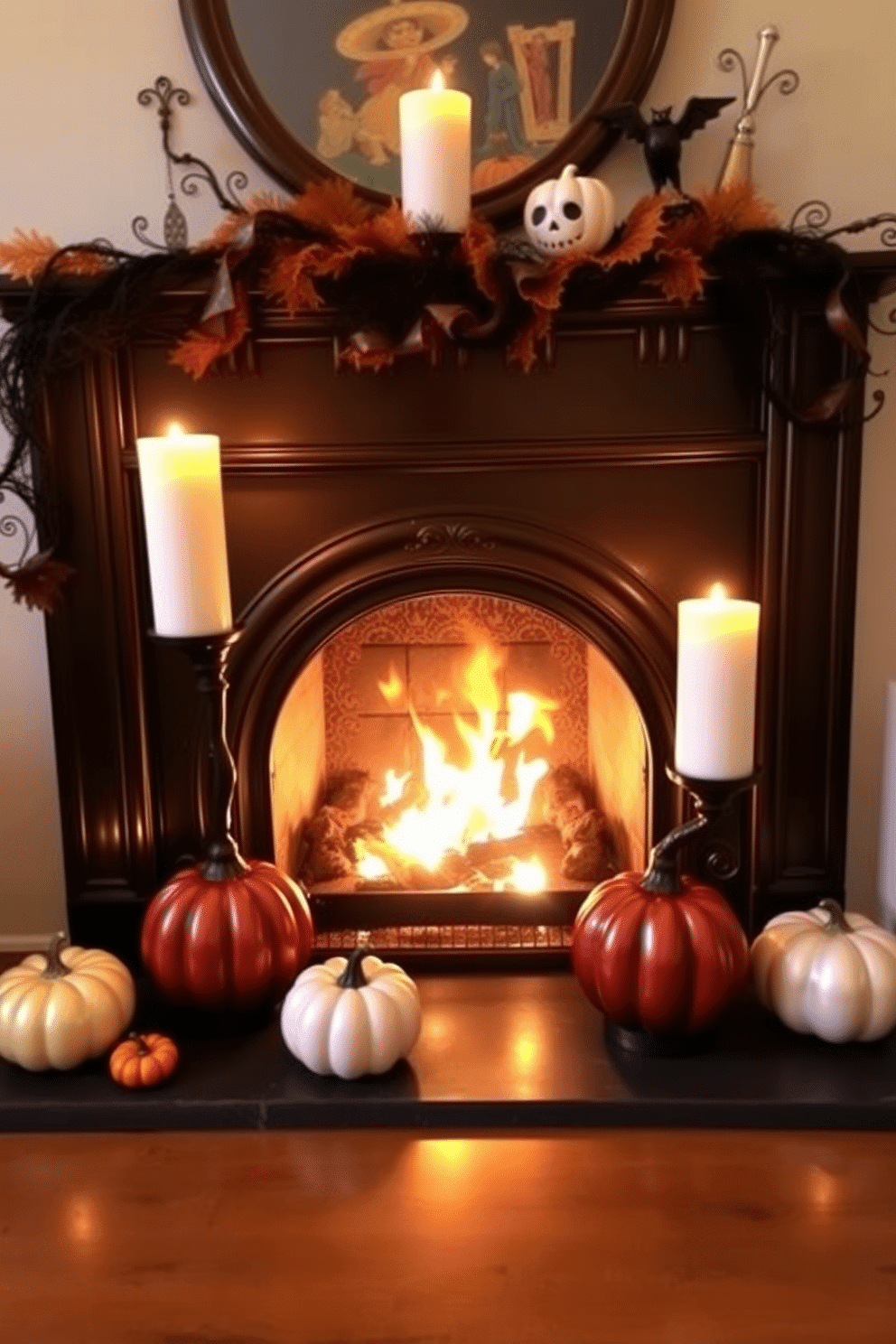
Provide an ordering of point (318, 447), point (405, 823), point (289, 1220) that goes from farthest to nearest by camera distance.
Result: point (405, 823), point (318, 447), point (289, 1220)

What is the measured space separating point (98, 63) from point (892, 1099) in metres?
1.90

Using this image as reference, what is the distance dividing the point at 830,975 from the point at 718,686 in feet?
1.49

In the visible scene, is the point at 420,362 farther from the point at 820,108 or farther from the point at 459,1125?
the point at 459,1125

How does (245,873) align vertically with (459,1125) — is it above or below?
above

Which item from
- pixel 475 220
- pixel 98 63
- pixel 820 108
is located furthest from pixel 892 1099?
pixel 98 63

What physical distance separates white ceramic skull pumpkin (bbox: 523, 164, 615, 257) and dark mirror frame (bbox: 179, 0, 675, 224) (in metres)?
0.19

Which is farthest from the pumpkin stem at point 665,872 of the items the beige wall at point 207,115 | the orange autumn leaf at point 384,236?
the orange autumn leaf at point 384,236

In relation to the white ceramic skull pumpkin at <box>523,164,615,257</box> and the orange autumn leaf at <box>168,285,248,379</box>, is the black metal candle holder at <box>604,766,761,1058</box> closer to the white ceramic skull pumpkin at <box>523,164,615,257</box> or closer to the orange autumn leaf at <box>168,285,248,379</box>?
the white ceramic skull pumpkin at <box>523,164,615,257</box>

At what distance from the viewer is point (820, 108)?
5.90 ft

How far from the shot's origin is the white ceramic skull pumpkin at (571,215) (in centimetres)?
161

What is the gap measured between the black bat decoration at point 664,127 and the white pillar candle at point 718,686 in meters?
0.64

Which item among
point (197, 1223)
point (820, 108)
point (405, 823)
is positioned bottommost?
point (197, 1223)

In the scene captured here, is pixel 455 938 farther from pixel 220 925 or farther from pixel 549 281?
pixel 549 281

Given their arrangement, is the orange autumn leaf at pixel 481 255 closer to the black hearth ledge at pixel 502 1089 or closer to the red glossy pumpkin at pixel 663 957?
the red glossy pumpkin at pixel 663 957
